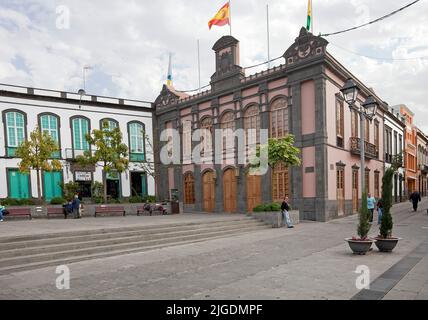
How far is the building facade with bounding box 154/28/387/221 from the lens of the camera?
63.0 feet

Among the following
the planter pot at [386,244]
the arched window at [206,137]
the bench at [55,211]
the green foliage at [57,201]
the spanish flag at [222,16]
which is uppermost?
the spanish flag at [222,16]

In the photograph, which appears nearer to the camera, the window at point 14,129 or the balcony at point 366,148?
the balcony at point 366,148

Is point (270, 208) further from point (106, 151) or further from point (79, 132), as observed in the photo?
point (79, 132)

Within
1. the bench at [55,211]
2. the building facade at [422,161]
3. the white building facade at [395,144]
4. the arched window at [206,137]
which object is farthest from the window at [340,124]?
the building facade at [422,161]

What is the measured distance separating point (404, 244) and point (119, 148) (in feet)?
59.0

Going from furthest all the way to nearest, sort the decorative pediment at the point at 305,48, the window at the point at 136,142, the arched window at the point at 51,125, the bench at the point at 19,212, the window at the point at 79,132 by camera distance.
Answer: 1. the window at the point at 136,142
2. the window at the point at 79,132
3. the arched window at the point at 51,125
4. the decorative pediment at the point at 305,48
5. the bench at the point at 19,212

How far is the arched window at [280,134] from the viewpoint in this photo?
2075cm

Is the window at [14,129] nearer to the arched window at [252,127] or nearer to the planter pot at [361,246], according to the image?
the arched window at [252,127]

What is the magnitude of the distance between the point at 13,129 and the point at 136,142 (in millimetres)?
9185

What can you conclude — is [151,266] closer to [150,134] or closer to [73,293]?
[73,293]

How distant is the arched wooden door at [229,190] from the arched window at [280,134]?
346 cm

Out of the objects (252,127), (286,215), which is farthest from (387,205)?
(252,127)

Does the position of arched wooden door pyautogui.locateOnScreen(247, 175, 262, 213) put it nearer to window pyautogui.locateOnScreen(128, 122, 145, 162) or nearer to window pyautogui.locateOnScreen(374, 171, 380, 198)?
window pyautogui.locateOnScreen(374, 171, 380, 198)
